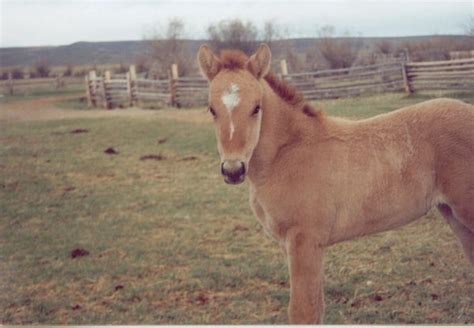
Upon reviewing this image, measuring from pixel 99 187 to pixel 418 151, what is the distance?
150 inches

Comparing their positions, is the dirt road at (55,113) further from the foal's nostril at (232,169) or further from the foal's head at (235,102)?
the foal's nostril at (232,169)

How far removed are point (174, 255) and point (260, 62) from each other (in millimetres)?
1955

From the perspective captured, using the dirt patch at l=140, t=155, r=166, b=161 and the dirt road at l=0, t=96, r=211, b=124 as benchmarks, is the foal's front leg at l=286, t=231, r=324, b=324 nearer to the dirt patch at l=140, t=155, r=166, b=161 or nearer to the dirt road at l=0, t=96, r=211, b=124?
the dirt road at l=0, t=96, r=211, b=124

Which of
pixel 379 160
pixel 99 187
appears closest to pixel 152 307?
pixel 379 160

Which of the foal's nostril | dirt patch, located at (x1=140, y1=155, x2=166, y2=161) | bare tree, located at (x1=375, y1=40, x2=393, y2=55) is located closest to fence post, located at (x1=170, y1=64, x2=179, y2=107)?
dirt patch, located at (x1=140, y1=155, x2=166, y2=161)

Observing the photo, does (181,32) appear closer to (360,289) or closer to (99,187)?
(360,289)

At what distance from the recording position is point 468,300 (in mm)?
2793

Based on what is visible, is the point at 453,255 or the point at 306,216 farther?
the point at 453,255

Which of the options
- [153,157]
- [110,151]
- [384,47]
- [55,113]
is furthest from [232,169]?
[110,151]

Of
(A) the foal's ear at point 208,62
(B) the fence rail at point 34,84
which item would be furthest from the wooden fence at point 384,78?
(A) the foal's ear at point 208,62

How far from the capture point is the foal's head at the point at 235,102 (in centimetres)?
207

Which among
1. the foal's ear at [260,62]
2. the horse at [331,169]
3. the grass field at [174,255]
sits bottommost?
the grass field at [174,255]

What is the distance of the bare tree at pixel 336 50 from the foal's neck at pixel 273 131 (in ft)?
2.88

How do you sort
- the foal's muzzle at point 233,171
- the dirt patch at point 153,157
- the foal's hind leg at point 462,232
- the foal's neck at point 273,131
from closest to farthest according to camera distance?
the foal's muzzle at point 233,171, the foal's neck at point 273,131, the foal's hind leg at point 462,232, the dirt patch at point 153,157
